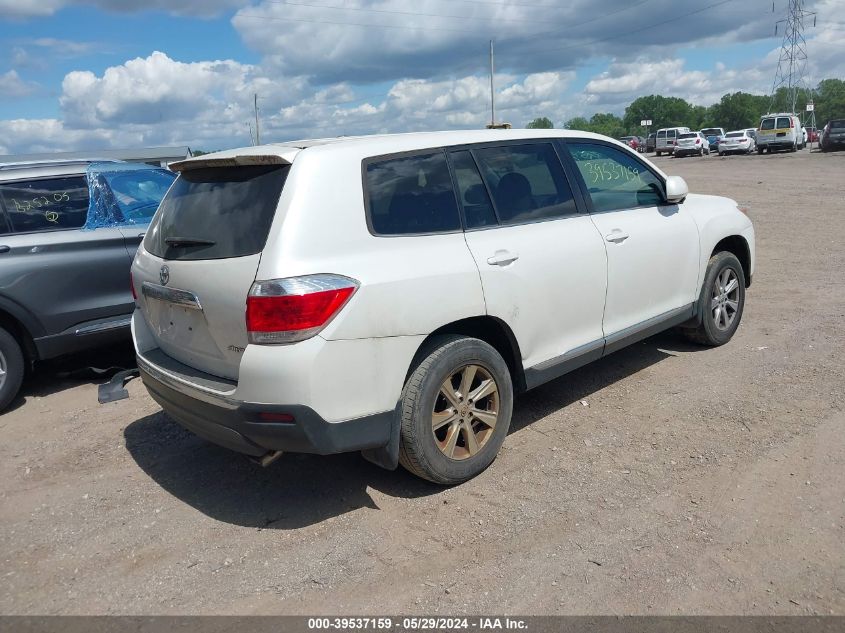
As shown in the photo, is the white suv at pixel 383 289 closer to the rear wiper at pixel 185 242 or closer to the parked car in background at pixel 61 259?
the rear wiper at pixel 185 242

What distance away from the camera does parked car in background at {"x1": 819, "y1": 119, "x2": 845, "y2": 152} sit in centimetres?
3534

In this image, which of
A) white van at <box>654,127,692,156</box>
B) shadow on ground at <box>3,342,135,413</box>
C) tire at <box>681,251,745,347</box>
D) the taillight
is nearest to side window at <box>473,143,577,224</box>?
the taillight

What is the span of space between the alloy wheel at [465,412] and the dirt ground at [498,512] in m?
0.24

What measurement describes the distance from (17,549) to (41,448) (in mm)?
1360

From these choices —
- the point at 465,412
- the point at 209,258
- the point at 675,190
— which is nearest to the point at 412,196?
the point at 209,258

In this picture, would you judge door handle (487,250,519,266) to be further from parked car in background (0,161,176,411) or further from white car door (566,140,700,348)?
parked car in background (0,161,176,411)

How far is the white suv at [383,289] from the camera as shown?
3.14 metres

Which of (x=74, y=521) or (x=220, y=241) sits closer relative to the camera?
(x=220, y=241)

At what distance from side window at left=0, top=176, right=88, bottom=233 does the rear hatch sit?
7.30ft

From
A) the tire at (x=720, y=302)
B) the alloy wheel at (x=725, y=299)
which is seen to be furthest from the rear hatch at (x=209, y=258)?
the alloy wheel at (x=725, y=299)

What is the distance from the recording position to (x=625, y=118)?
5482 inches

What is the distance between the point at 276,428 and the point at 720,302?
4.10 metres

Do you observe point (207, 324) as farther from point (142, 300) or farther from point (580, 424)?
point (580, 424)

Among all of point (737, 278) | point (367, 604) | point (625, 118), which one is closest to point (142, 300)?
point (367, 604)
